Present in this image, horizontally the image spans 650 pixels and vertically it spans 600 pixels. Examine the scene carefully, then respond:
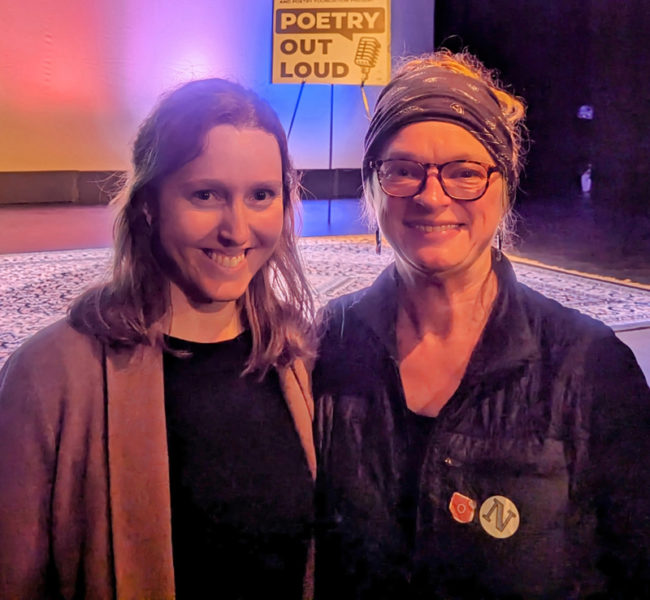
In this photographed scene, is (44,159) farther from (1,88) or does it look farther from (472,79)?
(472,79)

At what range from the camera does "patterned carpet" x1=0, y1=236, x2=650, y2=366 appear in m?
3.07

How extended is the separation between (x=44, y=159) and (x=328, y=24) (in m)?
2.77

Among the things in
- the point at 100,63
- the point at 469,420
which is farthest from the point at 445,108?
the point at 100,63

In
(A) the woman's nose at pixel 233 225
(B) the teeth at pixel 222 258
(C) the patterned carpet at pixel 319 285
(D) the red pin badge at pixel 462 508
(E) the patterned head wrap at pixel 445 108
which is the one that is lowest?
(C) the patterned carpet at pixel 319 285

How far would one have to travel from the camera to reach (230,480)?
1018 millimetres

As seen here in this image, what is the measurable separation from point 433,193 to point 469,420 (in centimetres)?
32

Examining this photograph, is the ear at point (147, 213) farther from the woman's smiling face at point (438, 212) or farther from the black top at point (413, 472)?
the black top at point (413, 472)

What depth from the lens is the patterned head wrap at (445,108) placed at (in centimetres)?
105

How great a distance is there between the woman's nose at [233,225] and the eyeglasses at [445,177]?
0.22 metres

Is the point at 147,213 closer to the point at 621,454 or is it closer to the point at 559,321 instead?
the point at 559,321

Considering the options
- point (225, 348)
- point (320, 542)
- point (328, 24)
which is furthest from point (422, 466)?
point (328, 24)

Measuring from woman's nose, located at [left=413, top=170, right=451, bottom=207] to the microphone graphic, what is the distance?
480 cm

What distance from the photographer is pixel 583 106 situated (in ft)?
20.5

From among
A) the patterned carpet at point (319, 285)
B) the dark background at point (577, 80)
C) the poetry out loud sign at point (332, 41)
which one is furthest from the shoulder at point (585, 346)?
the dark background at point (577, 80)
